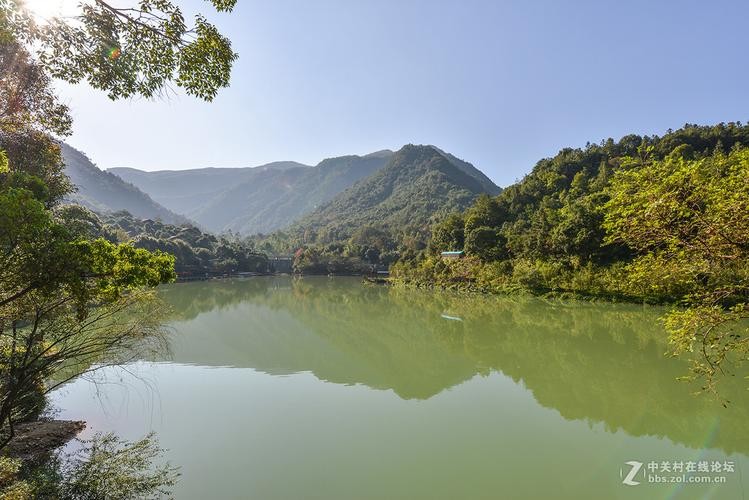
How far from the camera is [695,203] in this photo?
380cm

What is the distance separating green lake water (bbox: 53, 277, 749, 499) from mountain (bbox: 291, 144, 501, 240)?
50477 millimetres

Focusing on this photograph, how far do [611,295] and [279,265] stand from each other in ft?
176

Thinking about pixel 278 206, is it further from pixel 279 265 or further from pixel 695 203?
pixel 695 203

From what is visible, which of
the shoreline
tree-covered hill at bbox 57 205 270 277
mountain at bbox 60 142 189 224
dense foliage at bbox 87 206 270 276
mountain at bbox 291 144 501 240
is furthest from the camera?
mountain at bbox 60 142 189 224

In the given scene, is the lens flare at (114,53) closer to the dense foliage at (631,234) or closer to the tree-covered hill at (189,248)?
the dense foliage at (631,234)

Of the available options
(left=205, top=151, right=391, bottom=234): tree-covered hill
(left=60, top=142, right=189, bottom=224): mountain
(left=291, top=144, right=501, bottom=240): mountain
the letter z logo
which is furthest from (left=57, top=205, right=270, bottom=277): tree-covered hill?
(left=205, top=151, right=391, bottom=234): tree-covered hill

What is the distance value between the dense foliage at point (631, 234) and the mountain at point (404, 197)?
80.0ft

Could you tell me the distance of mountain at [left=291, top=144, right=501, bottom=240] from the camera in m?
78.8

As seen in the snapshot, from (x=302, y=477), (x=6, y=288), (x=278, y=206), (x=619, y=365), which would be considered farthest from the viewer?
(x=278, y=206)

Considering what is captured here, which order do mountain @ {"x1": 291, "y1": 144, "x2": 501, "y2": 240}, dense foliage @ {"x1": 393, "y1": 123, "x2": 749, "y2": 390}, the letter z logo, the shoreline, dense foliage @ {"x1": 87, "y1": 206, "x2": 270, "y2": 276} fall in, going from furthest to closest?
mountain @ {"x1": 291, "y1": 144, "x2": 501, "y2": 240} < dense foliage @ {"x1": 87, "y1": 206, "x2": 270, "y2": 276} < the shoreline < the letter z logo < dense foliage @ {"x1": 393, "y1": 123, "x2": 749, "y2": 390}

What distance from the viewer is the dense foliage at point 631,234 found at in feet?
12.4

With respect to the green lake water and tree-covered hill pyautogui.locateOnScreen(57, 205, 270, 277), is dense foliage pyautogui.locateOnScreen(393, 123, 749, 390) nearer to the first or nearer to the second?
the green lake water

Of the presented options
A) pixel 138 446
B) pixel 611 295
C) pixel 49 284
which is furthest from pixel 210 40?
pixel 611 295

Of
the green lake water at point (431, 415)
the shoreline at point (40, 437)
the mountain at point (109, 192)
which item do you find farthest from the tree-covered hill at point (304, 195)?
the shoreline at point (40, 437)
